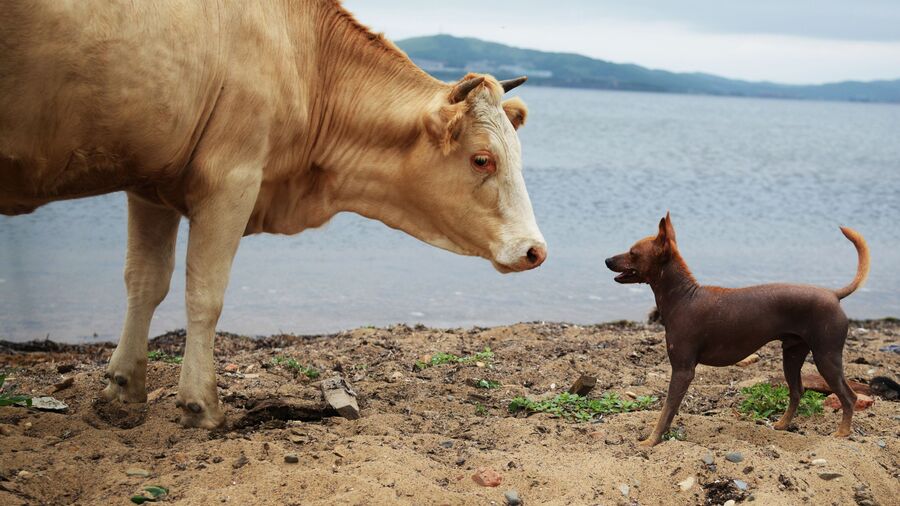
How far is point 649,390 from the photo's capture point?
7.38 m

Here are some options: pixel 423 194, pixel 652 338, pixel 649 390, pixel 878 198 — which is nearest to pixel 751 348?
pixel 649 390

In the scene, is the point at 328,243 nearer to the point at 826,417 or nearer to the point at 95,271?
the point at 95,271

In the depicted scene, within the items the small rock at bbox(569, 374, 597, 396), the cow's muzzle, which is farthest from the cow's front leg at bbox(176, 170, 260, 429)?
the small rock at bbox(569, 374, 597, 396)

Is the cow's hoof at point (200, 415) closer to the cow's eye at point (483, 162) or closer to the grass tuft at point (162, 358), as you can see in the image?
the grass tuft at point (162, 358)

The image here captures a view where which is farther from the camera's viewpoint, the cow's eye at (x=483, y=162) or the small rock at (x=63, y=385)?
the small rock at (x=63, y=385)

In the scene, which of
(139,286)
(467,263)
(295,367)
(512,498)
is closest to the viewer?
(512,498)

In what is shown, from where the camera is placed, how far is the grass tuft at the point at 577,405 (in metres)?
6.77

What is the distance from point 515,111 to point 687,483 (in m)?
2.67

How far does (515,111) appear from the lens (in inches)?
269

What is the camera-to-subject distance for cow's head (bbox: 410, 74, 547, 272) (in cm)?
644

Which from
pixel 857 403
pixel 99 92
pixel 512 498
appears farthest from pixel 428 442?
pixel 857 403

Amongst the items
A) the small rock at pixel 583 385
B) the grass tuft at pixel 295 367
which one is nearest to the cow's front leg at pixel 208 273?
the grass tuft at pixel 295 367

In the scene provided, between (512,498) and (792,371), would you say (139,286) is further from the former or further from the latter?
(792,371)

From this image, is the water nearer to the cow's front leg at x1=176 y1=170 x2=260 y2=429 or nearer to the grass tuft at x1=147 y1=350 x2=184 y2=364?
the grass tuft at x1=147 y1=350 x2=184 y2=364
